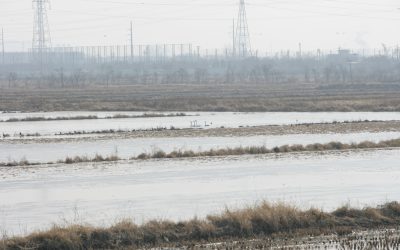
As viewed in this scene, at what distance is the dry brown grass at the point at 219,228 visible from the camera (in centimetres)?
1231

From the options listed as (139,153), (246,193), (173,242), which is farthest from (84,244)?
(139,153)

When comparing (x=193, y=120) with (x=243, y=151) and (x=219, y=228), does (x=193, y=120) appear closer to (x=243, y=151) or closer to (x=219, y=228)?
(x=243, y=151)

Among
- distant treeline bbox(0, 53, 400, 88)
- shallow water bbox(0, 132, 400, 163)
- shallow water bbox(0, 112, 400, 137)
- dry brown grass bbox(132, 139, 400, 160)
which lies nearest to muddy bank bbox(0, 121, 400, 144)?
shallow water bbox(0, 132, 400, 163)

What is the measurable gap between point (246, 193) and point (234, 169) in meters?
5.12

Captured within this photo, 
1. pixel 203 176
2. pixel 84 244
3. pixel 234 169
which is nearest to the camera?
pixel 84 244

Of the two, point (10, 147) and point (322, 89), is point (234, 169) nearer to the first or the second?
point (10, 147)

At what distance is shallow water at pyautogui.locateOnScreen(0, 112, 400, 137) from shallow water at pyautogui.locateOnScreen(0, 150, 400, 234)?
46.1 ft

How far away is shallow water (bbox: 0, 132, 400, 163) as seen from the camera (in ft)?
92.8

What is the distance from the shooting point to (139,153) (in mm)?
28047

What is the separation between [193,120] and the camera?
143ft

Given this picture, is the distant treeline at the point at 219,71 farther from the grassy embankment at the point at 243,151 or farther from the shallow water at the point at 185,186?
the shallow water at the point at 185,186

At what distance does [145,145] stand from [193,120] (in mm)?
12778

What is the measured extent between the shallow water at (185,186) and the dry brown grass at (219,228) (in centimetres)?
148

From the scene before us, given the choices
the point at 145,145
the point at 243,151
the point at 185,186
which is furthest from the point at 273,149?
the point at 185,186
